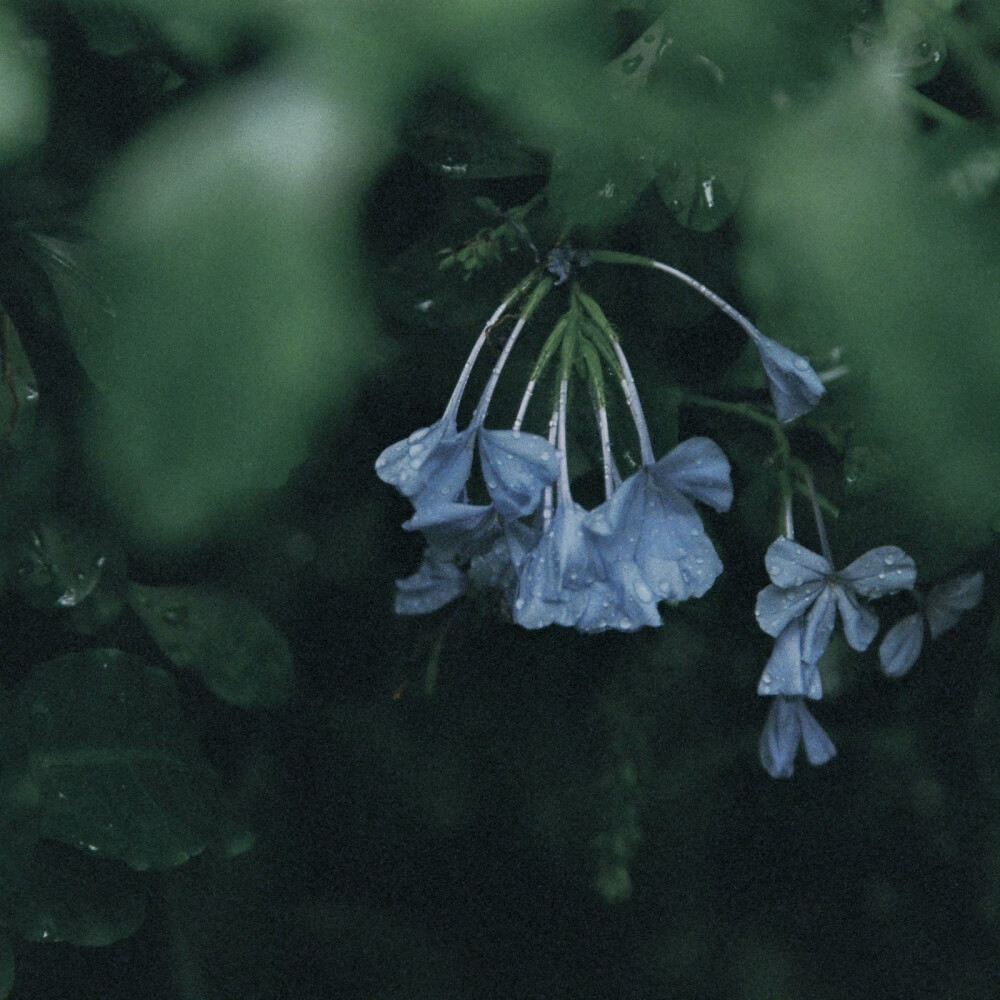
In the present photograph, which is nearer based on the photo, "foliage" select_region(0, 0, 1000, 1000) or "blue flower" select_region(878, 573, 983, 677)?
"foliage" select_region(0, 0, 1000, 1000)

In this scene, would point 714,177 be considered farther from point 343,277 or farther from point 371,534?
point 371,534

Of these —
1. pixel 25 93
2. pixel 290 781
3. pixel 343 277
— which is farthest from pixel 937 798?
pixel 25 93

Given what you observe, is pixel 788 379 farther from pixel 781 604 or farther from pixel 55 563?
pixel 55 563

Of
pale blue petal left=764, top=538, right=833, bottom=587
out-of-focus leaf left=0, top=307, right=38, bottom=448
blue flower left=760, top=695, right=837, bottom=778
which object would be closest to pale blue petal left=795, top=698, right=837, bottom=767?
blue flower left=760, top=695, right=837, bottom=778

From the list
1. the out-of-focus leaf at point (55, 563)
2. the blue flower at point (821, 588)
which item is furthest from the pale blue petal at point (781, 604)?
the out-of-focus leaf at point (55, 563)

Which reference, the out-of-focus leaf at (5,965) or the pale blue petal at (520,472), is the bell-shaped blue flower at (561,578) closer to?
the pale blue petal at (520,472)

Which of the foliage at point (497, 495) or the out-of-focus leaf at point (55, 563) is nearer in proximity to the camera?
the foliage at point (497, 495)

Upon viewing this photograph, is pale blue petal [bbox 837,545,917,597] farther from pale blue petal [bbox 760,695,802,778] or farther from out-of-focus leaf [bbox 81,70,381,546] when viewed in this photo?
out-of-focus leaf [bbox 81,70,381,546]
